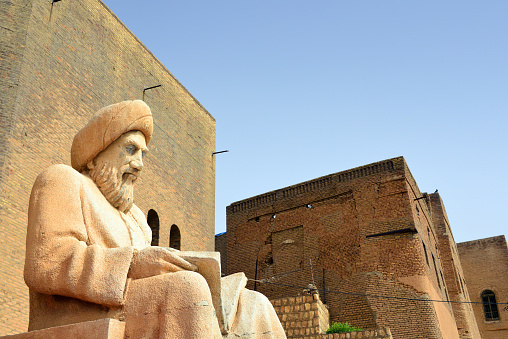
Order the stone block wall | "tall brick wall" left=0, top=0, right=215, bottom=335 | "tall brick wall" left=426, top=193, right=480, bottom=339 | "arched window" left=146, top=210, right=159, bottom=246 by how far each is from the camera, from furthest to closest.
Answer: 1. "tall brick wall" left=426, top=193, right=480, bottom=339
2. the stone block wall
3. "arched window" left=146, top=210, right=159, bottom=246
4. "tall brick wall" left=0, top=0, right=215, bottom=335

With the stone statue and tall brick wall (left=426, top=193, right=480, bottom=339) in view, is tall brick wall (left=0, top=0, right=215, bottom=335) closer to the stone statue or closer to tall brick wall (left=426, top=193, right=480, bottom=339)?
the stone statue

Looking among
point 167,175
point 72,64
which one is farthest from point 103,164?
point 167,175

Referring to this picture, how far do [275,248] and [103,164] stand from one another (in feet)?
55.7

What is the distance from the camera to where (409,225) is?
17.7m

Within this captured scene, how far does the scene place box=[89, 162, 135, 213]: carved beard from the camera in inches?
139

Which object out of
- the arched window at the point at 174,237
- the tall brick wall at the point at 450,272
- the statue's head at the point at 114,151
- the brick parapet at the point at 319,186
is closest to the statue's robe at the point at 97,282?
the statue's head at the point at 114,151

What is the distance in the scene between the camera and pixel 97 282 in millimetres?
2836

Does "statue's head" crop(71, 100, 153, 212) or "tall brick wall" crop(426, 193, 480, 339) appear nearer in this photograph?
"statue's head" crop(71, 100, 153, 212)

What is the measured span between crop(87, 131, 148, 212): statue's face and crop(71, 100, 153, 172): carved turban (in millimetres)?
46

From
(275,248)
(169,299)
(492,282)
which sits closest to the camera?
(169,299)

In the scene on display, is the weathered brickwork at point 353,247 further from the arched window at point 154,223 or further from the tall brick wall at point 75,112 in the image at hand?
the arched window at point 154,223

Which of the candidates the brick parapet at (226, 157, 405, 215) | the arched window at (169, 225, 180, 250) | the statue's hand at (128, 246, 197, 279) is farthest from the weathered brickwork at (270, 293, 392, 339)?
the statue's hand at (128, 246, 197, 279)

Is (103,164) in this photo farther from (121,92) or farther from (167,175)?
(167,175)

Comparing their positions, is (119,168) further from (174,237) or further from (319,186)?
(319,186)
